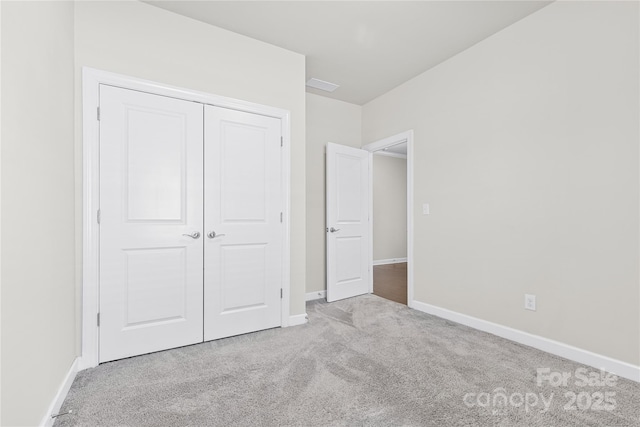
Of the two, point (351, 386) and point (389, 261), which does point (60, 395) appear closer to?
point (351, 386)

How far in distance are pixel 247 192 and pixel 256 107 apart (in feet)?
2.63

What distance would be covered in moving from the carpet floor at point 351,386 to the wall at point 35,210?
1.39 feet

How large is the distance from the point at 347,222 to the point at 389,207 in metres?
3.49

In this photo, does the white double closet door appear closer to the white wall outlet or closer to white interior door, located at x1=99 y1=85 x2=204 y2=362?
white interior door, located at x1=99 y1=85 x2=204 y2=362

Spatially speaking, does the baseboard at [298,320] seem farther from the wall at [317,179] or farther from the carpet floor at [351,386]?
the wall at [317,179]

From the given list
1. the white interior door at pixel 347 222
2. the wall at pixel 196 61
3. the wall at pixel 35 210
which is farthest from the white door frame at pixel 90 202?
the white interior door at pixel 347 222

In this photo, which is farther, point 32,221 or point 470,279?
point 470,279

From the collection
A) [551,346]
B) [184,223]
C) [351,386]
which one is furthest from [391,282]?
[184,223]

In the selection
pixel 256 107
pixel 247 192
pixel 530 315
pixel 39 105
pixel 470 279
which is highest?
pixel 256 107

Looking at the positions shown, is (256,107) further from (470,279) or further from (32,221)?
(470,279)

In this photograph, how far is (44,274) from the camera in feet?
4.82

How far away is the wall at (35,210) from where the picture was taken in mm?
1130

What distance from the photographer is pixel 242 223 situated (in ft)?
8.93

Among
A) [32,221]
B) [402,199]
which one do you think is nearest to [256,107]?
[32,221]
